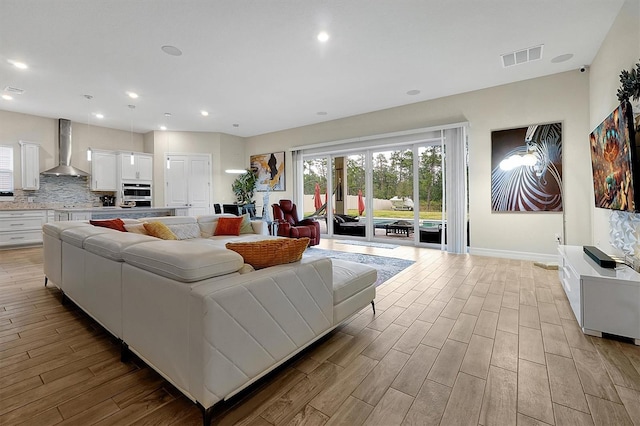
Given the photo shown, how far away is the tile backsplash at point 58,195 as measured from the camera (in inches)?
248

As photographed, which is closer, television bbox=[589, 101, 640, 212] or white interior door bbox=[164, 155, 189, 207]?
television bbox=[589, 101, 640, 212]

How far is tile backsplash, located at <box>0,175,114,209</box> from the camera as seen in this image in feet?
20.7

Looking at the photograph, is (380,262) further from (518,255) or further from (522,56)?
(522,56)

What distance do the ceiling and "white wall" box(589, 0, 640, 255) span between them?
153mm

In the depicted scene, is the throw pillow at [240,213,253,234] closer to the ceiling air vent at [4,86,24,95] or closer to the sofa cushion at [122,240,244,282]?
the sofa cushion at [122,240,244,282]

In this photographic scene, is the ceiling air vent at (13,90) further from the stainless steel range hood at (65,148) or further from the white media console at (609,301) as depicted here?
the white media console at (609,301)

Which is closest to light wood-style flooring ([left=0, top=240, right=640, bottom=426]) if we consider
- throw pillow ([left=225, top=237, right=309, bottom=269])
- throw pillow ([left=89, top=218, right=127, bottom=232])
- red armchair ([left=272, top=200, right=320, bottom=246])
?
throw pillow ([left=225, top=237, right=309, bottom=269])

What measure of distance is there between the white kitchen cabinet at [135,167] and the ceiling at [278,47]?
6.06 ft

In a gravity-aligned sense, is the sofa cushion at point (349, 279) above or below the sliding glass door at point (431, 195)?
below

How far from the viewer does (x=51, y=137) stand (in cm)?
672

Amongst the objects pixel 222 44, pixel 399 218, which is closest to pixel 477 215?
pixel 399 218

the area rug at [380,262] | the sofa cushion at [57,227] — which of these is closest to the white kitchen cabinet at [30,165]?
the sofa cushion at [57,227]

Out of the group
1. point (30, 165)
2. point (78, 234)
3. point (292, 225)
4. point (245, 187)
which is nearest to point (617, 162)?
point (78, 234)

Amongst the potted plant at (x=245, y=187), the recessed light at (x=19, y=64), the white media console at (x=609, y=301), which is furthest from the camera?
the potted plant at (x=245, y=187)
